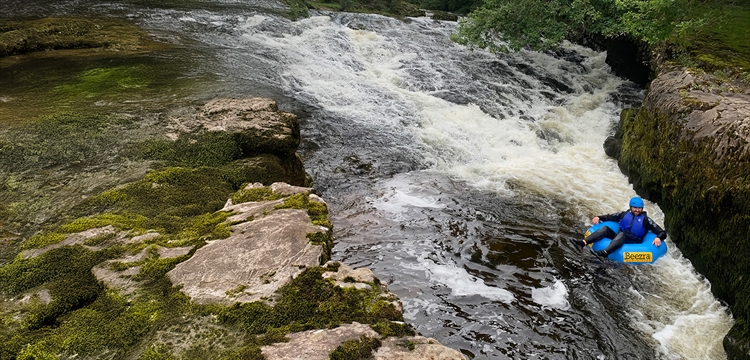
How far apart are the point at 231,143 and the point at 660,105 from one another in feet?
27.6

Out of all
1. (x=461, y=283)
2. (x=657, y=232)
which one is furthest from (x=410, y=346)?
(x=657, y=232)

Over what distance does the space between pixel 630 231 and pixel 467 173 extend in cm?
358

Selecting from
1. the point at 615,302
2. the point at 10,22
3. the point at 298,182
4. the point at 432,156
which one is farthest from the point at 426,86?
the point at 10,22

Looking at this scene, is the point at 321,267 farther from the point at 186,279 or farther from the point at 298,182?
the point at 298,182

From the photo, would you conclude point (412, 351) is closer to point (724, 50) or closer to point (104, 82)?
point (104, 82)

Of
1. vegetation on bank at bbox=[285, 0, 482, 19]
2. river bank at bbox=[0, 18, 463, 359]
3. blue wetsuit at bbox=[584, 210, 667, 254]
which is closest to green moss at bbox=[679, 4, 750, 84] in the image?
blue wetsuit at bbox=[584, 210, 667, 254]

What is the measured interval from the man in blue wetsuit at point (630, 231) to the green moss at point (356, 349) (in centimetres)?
543

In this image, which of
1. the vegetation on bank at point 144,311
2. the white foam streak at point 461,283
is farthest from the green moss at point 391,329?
the white foam streak at point 461,283

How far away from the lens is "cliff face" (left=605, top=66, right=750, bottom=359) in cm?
602

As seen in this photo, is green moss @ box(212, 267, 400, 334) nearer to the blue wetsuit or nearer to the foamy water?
the foamy water

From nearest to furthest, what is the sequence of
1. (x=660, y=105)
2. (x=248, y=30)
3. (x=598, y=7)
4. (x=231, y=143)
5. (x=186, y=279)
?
(x=186, y=279) → (x=231, y=143) → (x=660, y=105) → (x=598, y=7) → (x=248, y=30)

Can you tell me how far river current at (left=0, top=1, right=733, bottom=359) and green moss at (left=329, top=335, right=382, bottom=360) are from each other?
2.50m

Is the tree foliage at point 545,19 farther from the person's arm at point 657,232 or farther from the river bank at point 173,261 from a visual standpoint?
the river bank at point 173,261

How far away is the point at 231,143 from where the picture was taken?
22.5ft
